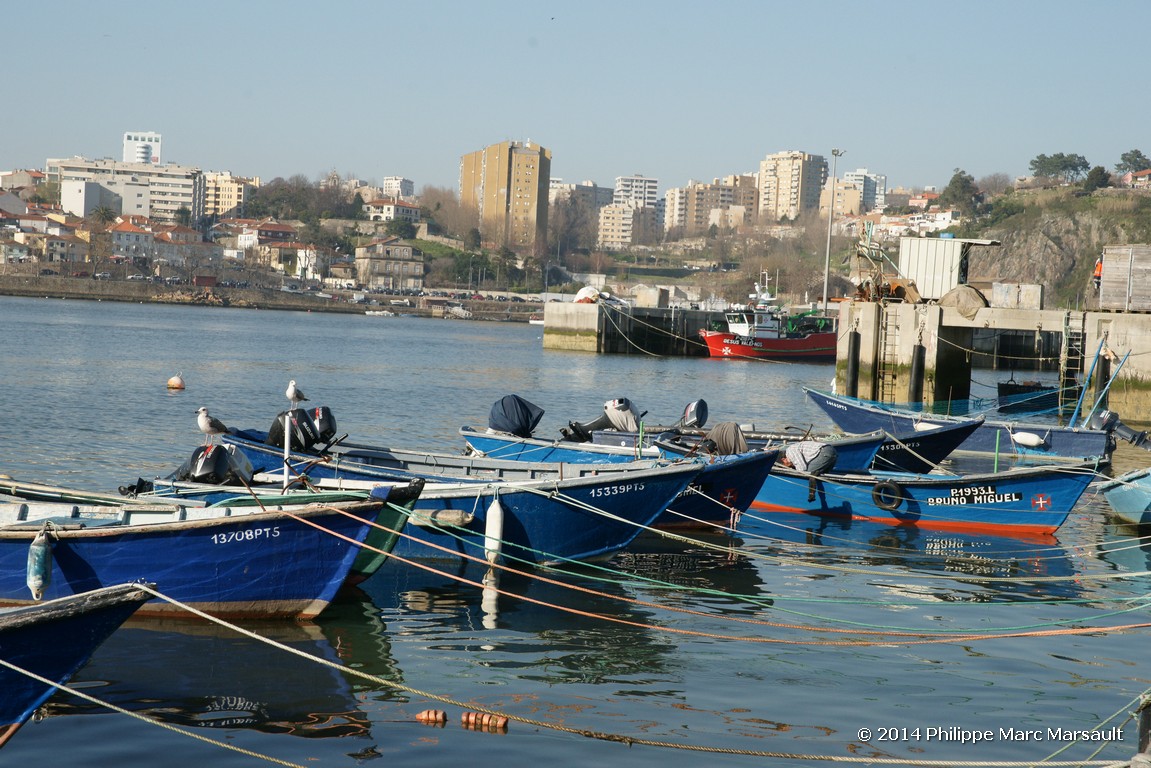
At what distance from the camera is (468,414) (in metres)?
35.2

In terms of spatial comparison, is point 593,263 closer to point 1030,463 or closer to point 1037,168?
point 1037,168

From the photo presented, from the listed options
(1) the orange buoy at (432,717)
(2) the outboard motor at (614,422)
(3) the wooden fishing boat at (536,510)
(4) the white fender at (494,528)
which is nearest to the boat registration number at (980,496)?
(2) the outboard motor at (614,422)

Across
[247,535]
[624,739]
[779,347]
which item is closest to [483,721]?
[624,739]

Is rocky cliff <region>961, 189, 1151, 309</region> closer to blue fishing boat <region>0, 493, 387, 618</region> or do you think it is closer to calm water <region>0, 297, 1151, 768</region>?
calm water <region>0, 297, 1151, 768</region>

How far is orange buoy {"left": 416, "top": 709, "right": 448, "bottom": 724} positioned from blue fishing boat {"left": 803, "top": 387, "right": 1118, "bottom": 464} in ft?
46.6

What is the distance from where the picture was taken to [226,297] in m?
142

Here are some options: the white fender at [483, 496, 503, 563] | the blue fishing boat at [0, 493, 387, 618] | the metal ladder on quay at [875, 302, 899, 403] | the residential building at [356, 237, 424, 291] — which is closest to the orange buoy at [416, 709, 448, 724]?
the blue fishing boat at [0, 493, 387, 618]

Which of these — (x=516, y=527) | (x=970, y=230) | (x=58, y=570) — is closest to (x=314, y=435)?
(x=516, y=527)

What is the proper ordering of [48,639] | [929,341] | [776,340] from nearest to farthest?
[48,639] < [929,341] < [776,340]

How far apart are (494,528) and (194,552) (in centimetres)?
372

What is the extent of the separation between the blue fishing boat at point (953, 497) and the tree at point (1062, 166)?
559 feet

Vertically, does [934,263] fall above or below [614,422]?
above

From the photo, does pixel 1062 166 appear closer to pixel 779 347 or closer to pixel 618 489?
pixel 779 347

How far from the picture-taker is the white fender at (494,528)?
13312mm
